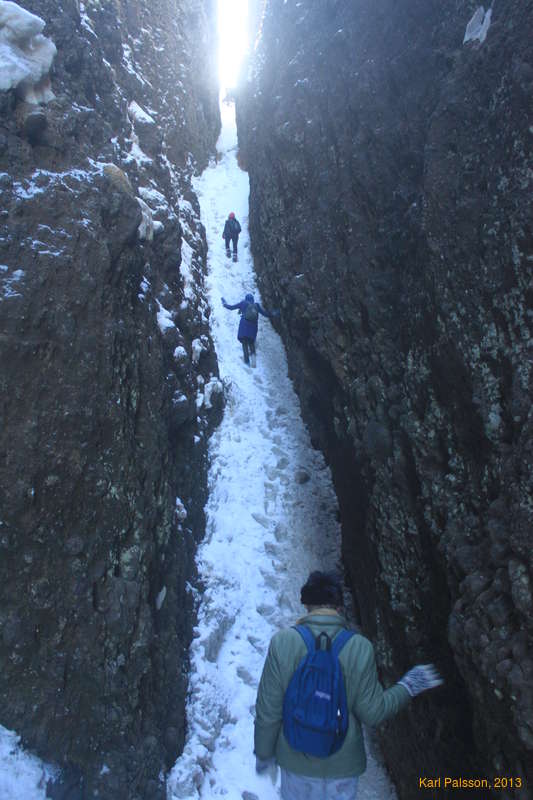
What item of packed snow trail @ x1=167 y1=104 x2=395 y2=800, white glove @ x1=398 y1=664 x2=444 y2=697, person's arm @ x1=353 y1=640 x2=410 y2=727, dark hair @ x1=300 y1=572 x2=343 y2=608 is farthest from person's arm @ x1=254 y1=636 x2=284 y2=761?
packed snow trail @ x1=167 y1=104 x2=395 y2=800

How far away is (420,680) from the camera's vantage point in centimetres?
355

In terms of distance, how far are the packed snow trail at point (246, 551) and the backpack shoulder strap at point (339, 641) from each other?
3.30m

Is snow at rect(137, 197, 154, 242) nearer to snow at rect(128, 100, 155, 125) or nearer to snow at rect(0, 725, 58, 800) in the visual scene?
snow at rect(128, 100, 155, 125)

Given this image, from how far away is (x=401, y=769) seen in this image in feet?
17.8

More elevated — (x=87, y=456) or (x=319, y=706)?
(x=87, y=456)

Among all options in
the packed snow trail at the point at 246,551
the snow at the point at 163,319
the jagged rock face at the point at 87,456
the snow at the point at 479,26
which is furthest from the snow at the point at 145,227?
the snow at the point at 479,26

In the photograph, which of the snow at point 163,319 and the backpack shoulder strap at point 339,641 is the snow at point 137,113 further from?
the backpack shoulder strap at point 339,641

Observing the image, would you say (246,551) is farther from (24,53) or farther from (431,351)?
(24,53)

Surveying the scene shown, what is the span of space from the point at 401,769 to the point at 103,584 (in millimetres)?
3665

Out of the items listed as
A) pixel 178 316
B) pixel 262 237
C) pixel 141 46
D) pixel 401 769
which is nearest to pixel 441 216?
pixel 178 316

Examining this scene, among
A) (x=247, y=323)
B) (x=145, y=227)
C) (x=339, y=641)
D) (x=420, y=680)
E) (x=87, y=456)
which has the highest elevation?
(x=247, y=323)

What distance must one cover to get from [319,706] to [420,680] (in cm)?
96

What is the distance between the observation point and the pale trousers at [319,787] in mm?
3098

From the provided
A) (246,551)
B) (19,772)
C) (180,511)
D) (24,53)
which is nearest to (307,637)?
(19,772)
